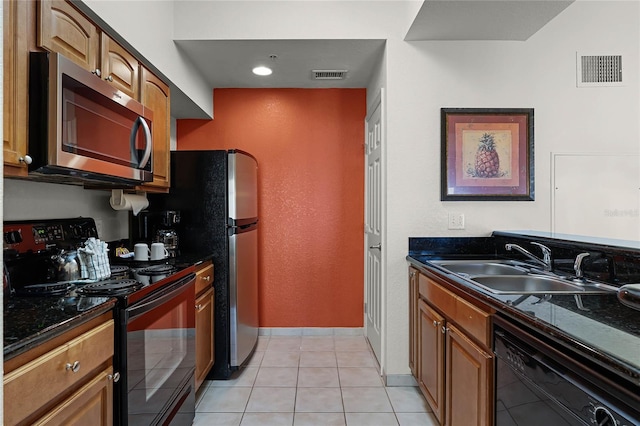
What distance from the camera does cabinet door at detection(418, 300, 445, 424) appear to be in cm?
190

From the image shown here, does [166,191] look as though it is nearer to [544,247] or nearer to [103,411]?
[103,411]

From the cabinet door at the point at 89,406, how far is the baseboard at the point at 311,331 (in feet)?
7.50

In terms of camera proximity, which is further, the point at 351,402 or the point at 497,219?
the point at 497,219

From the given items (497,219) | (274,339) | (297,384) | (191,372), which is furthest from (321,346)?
(497,219)

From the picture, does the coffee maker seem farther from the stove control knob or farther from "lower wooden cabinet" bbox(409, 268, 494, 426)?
the stove control knob

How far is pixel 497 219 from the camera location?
256 centimetres

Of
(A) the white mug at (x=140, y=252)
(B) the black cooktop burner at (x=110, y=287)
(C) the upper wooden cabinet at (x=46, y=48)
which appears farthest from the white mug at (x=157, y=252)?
(C) the upper wooden cabinet at (x=46, y=48)

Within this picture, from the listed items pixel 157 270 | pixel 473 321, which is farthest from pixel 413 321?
pixel 157 270

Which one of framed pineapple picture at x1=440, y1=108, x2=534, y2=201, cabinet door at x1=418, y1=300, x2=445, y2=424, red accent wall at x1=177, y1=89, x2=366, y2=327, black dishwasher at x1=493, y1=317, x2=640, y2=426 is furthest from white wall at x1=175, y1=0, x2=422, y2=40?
black dishwasher at x1=493, y1=317, x2=640, y2=426

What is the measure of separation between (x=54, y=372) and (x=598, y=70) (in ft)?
10.8

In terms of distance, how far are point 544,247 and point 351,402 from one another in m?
1.46

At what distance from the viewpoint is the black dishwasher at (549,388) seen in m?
0.82

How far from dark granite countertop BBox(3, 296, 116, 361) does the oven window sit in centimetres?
20

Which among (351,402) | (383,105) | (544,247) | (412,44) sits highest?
(412,44)
